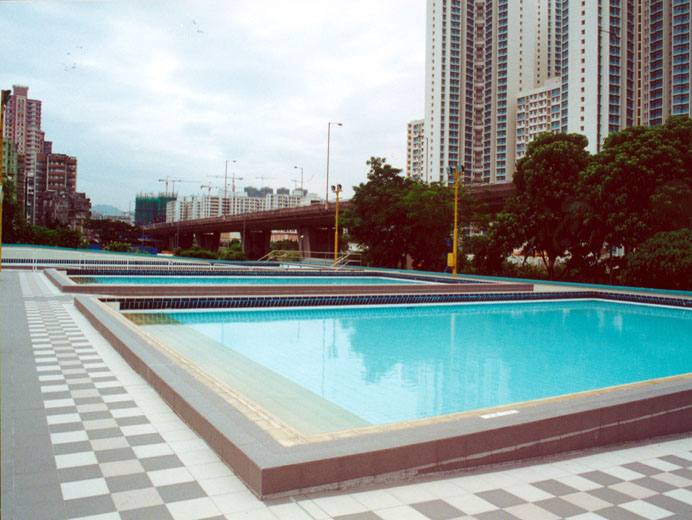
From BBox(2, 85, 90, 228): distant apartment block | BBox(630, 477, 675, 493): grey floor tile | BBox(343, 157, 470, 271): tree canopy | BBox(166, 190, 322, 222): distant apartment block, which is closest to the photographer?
BBox(630, 477, 675, 493): grey floor tile

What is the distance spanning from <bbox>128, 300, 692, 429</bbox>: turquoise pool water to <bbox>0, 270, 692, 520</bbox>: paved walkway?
2.39 metres

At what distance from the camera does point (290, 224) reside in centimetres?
5738

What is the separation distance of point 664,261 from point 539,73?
94.1 meters

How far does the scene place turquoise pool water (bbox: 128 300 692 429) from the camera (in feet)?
23.3

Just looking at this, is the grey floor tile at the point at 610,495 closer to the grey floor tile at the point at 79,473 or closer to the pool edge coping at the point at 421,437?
the pool edge coping at the point at 421,437

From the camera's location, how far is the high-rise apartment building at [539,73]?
77.9 meters

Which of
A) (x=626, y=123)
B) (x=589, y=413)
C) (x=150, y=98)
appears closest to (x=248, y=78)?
(x=150, y=98)

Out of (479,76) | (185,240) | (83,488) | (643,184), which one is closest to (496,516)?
(83,488)

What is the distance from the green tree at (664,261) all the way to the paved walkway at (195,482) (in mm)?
16957

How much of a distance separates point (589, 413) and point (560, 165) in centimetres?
2335

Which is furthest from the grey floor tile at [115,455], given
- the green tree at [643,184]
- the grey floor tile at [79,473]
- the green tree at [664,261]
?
the green tree at [643,184]

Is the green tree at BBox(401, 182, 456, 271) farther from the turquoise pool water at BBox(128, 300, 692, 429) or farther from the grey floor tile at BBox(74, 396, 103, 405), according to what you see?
the grey floor tile at BBox(74, 396, 103, 405)

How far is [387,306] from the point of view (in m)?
15.3

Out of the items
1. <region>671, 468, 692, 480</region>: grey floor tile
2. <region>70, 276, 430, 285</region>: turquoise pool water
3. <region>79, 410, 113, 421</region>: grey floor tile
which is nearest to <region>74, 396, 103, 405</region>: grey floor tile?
<region>79, 410, 113, 421</region>: grey floor tile
